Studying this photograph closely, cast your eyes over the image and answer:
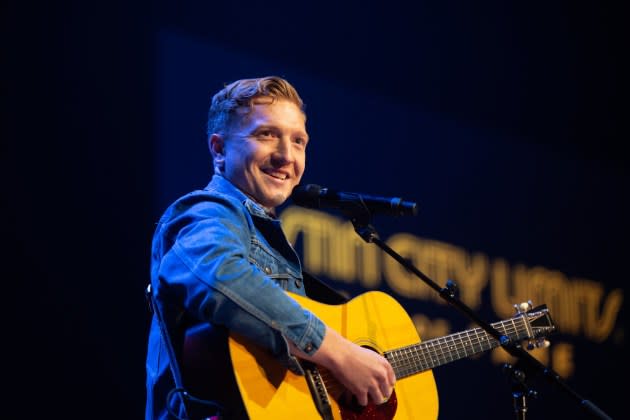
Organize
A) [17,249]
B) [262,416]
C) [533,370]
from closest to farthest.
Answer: [262,416]
[533,370]
[17,249]

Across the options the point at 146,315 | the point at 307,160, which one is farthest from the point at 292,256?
the point at 307,160

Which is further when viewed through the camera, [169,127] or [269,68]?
[269,68]

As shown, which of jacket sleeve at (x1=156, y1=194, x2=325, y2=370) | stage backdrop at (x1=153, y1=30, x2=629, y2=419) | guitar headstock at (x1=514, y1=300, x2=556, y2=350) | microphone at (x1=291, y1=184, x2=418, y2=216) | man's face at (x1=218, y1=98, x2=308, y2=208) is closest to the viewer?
jacket sleeve at (x1=156, y1=194, x2=325, y2=370)

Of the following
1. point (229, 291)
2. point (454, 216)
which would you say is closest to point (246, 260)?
point (229, 291)

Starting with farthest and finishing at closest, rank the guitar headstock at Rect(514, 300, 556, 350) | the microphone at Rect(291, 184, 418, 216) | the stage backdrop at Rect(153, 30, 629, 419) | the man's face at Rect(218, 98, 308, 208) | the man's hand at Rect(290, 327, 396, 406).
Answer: the stage backdrop at Rect(153, 30, 629, 419)
the guitar headstock at Rect(514, 300, 556, 350)
the man's face at Rect(218, 98, 308, 208)
the microphone at Rect(291, 184, 418, 216)
the man's hand at Rect(290, 327, 396, 406)

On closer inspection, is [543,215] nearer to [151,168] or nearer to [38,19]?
[151,168]

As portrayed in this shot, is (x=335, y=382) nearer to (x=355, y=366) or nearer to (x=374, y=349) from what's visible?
(x=355, y=366)

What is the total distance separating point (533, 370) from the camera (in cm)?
228

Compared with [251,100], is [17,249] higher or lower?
lower

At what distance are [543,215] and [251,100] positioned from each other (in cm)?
314

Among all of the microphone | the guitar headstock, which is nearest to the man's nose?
the microphone

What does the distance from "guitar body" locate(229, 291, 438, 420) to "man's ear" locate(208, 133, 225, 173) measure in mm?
605

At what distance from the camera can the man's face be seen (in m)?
2.37

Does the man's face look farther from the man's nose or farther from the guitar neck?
the guitar neck
